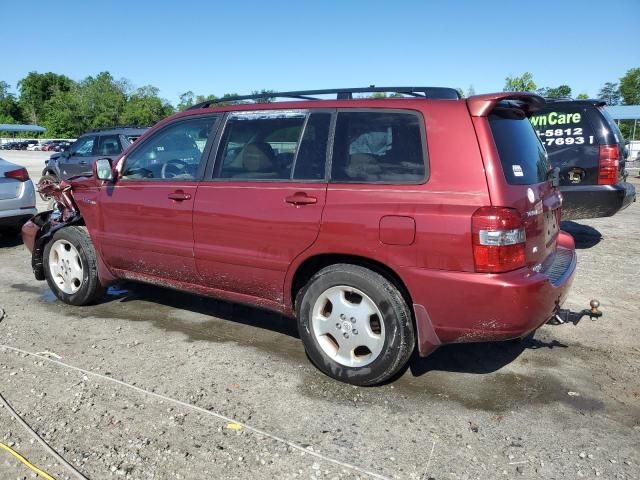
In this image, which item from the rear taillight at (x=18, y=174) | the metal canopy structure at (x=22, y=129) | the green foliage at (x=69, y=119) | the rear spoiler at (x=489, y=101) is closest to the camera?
the rear spoiler at (x=489, y=101)

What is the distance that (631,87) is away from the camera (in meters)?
66.8

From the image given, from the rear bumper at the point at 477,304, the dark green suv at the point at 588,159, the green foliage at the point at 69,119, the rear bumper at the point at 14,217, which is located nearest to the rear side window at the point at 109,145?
the rear bumper at the point at 14,217

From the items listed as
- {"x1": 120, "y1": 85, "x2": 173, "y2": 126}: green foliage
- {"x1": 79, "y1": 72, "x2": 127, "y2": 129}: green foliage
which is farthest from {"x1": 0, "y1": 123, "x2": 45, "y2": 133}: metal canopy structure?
{"x1": 120, "y1": 85, "x2": 173, "y2": 126}: green foliage

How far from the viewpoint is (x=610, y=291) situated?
18.1 feet

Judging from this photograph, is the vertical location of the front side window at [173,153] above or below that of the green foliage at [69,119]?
below

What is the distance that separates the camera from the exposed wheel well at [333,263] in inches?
133

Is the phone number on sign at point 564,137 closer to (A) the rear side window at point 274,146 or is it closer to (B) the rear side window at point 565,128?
(B) the rear side window at point 565,128

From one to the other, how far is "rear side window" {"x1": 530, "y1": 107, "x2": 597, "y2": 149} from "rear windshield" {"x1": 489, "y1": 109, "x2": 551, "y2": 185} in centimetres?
391

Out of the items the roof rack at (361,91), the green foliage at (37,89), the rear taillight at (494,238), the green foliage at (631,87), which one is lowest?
the rear taillight at (494,238)

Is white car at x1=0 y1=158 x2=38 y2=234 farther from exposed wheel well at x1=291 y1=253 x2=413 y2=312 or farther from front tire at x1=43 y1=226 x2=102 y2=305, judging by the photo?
exposed wheel well at x1=291 y1=253 x2=413 y2=312

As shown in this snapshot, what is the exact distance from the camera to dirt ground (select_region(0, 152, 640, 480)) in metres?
2.70

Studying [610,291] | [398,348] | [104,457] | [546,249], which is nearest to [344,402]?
[398,348]

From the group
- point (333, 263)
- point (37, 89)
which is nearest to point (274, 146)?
point (333, 263)

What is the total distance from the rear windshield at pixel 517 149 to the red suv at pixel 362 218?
14mm
